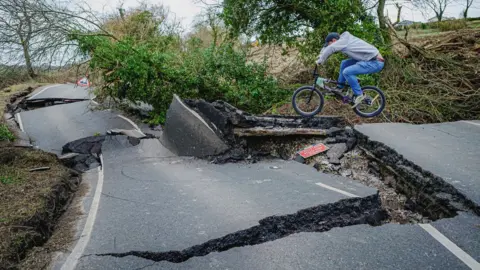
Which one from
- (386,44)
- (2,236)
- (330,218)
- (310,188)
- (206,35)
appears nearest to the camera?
(2,236)

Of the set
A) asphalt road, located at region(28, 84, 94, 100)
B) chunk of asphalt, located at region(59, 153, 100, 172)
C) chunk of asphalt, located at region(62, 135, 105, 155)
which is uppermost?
asphalt road, located at region(28, 84, 94, 100)

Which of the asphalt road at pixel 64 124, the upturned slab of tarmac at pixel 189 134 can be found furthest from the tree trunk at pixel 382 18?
the asphalt road at pixel 64 124

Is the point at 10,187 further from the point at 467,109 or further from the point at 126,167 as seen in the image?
the point at 467,109

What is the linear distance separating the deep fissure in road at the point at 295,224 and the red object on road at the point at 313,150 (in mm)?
2681

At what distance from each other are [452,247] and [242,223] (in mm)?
2539

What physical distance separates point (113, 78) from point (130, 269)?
11.5 m

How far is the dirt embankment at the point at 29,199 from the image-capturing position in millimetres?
4324

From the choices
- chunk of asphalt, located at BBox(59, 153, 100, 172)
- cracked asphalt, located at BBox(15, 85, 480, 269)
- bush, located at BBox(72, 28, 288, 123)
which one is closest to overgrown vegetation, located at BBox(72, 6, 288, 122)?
bush, located at BBox(72, 28, 288, 123)

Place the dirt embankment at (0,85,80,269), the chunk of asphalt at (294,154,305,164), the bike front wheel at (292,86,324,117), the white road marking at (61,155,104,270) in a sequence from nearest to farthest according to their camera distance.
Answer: the white road marking at (61,155,104,270) < the dirt embankment at (0,85,80,269) < the chunk of asphalt at (294,154,305,164) < the bike front wheel at (292,86,324,117)

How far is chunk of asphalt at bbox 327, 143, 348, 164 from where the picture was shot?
7621 millimetres

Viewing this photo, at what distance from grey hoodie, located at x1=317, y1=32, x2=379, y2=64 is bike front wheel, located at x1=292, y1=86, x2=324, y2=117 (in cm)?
133

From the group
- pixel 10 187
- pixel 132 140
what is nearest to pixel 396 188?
pixel 10 187

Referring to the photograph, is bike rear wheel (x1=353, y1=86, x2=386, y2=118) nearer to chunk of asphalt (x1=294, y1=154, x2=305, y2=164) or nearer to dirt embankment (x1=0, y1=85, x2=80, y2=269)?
chunk of asphalt (x1=294, y1=154, x2=305, y2=164)

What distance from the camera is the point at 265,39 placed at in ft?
49.0
